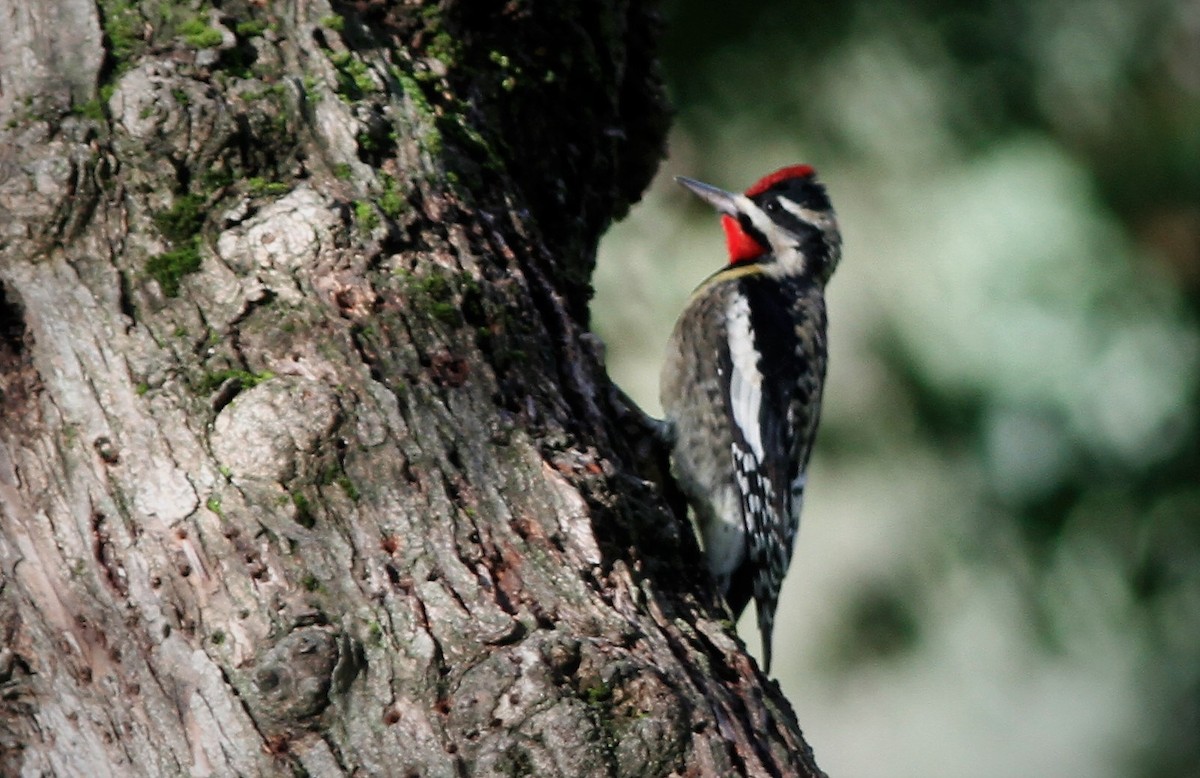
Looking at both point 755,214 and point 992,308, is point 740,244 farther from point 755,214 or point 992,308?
point 992,308

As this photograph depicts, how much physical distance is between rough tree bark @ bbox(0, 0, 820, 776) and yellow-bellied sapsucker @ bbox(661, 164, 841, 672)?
4.33 ft

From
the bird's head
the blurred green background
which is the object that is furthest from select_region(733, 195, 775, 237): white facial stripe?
the blurred green background

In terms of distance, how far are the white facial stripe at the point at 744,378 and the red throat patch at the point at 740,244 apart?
1.19 ft

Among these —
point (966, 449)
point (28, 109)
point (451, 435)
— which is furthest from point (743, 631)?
point (28, 109)

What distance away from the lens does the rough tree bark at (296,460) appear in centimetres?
176

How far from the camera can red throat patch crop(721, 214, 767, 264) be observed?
421cm

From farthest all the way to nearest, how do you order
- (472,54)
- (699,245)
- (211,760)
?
1. (699,245)
2. (472,54)
3. (211,760)

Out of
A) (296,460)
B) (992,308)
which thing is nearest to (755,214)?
(992,308)

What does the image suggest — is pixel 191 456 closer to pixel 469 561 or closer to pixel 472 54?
pixel 469 561

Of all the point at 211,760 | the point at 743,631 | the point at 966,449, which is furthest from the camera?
the point at 743,631

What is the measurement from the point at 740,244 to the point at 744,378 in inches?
22.4

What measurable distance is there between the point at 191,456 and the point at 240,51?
0.70 metres

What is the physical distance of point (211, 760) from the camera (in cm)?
174

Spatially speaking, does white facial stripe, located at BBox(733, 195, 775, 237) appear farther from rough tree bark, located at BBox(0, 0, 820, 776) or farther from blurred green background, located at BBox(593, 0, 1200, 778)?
rough tree bark, located at BBox(0, 0, 820, 776)
